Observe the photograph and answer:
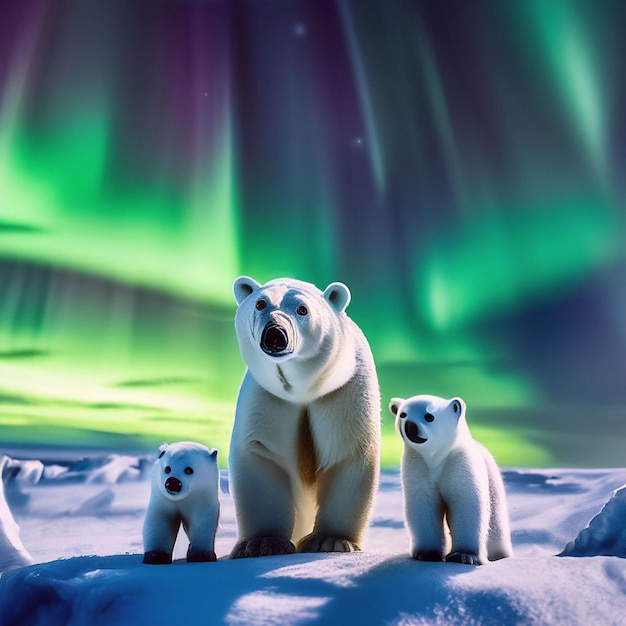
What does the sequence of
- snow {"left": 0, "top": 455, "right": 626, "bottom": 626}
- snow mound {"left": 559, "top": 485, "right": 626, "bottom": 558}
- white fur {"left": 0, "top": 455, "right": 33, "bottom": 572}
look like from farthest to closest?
white fur {"left": 0, "top": 455, "right": 33, "bottom": 572}
snow mound {"left": 559, "top": 485, "right": 626, "bottom": 558}
snow {"left": 0, "top": 455, "right": 626, "bottom": 626}

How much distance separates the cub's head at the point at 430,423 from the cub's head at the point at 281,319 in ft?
1.80

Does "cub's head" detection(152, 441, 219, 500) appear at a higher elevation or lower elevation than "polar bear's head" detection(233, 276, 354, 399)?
lower

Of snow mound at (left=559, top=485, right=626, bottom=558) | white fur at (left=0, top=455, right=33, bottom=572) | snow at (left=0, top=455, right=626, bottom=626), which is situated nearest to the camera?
snow at (left=0, top=455, right=626, bottom=626)

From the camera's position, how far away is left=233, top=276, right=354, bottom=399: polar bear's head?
3.29 metres

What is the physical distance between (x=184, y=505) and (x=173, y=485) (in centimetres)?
16

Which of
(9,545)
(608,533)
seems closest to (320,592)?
(608,533)

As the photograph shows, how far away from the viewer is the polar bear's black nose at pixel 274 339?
3.20 metres

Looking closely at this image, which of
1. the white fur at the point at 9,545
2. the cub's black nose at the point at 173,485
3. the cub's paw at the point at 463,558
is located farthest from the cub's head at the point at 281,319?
the white fur at the point at 9,545

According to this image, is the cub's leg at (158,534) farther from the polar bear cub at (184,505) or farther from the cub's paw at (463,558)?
the cub's paw at (463,558)

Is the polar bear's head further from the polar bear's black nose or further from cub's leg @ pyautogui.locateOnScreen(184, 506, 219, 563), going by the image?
cub's leg @ pyautogui.locateOnScreen(184, 506, 219, 563)

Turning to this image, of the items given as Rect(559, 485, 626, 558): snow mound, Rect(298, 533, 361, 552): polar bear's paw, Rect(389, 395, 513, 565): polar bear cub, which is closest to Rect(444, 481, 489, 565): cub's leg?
Rect(389, 395, 513, 565): polar bear cub

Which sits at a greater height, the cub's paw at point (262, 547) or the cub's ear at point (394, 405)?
the cub's ear at point (394, 405)

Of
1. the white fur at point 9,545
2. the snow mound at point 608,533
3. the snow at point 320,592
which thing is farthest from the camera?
the white fur at point 9,545

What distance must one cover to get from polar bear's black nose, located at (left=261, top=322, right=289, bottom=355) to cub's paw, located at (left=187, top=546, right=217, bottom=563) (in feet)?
3.45
